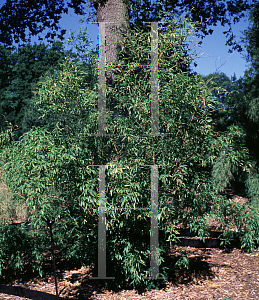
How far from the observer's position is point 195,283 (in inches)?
162

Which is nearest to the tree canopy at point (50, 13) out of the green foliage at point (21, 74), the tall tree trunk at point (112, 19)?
the tall tree trunk at point (112, 19)

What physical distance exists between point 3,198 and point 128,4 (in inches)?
200

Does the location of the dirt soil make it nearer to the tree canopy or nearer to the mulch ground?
the mulch ground

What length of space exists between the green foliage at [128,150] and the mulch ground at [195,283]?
312mm

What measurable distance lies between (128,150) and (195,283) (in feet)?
6.93

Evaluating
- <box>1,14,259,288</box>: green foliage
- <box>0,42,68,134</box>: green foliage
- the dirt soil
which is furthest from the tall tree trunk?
<box>0,42,68,134</box>: green foliage

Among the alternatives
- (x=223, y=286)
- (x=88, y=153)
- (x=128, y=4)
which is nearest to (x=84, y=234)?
(x=88, y=153)

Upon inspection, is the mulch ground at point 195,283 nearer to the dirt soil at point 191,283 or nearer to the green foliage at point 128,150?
the dirt soil at point 191,283

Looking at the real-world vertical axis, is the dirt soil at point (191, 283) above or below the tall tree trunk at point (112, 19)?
below

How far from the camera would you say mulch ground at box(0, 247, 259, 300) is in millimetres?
3766

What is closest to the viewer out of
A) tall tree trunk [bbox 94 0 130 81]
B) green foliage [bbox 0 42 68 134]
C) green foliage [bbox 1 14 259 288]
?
green foliage [bbox 1 14 259 288]

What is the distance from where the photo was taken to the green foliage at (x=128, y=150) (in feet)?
10.2

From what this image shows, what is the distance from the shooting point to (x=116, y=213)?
128 inches

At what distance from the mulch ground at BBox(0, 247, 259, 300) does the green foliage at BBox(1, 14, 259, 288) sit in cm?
31
